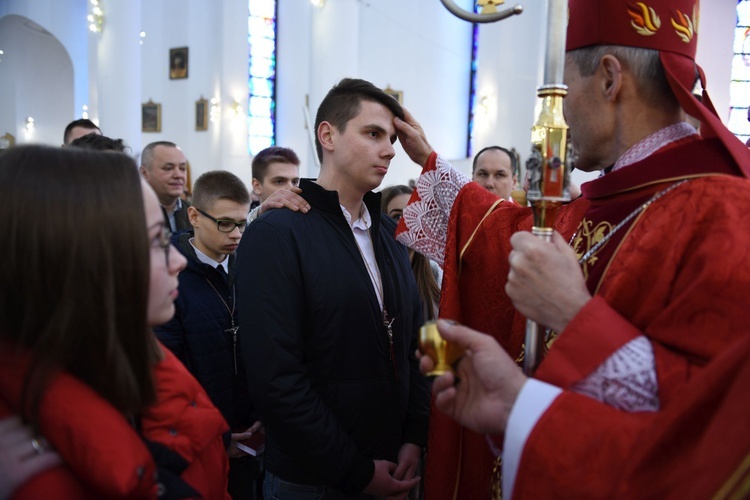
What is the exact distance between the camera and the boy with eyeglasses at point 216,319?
8.61 feet

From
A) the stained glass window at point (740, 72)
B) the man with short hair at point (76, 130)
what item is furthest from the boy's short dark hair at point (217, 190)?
the stained glass window at point (740, 72)

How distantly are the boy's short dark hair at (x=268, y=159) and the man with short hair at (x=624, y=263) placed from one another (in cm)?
308

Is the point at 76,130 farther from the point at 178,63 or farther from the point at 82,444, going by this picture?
the point at 178,63

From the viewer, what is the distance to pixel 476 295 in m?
2.21

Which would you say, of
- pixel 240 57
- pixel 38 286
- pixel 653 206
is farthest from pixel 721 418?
pixel 240 57

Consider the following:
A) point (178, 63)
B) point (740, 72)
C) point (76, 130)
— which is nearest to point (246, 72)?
point (178, 63)

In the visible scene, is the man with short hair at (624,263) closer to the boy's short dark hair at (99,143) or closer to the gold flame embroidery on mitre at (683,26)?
the gold flame embroidery on mitre at (683,26)

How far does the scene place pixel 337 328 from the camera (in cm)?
214

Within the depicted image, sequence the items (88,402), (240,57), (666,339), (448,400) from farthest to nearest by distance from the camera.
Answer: (240,57)
(448,400)
(666,339)
(88,402)

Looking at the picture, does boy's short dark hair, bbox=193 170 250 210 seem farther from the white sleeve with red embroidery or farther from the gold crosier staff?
the gold crosier staff

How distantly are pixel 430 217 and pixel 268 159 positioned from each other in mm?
2592

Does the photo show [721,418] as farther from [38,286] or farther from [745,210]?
[38,286]

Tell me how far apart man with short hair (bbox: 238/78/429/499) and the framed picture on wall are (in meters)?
14.9

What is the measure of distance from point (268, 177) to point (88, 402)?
359cm
